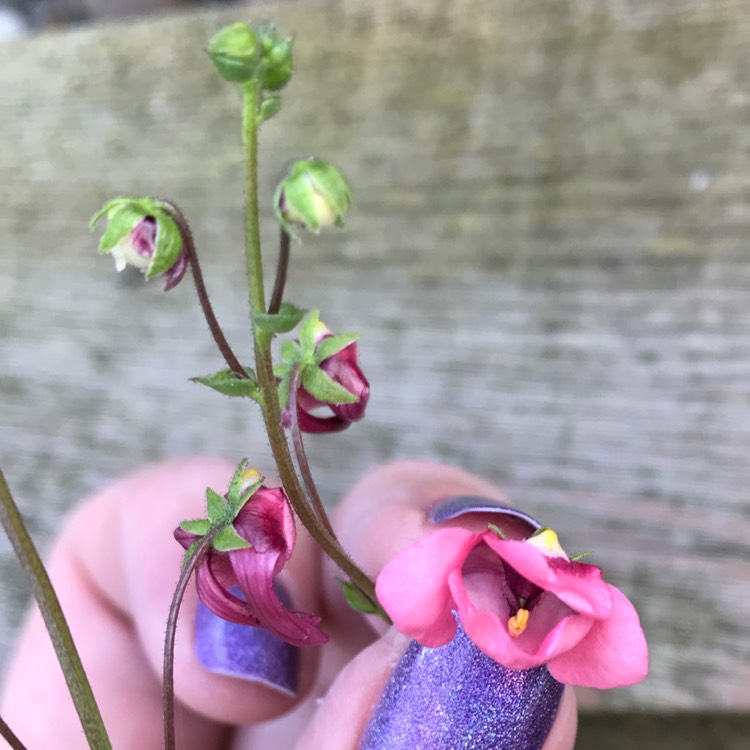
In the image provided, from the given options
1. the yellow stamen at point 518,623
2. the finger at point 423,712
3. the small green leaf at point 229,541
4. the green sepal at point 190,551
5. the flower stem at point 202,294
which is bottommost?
the finger at point 423,712

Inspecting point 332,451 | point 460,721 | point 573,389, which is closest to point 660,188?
point 573,389

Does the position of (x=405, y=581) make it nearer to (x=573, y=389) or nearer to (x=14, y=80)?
(x=573, y=389)

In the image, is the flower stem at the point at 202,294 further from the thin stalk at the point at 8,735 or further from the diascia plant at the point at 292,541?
the thin stalk at the point at 8,735

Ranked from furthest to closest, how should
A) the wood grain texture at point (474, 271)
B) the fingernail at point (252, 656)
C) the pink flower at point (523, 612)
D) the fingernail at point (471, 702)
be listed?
the wood grain texture at point (474, 271) → the fingernail at point (252, 656) → the fingernail at point (471, 702) → the pink flower at point (523, 612)

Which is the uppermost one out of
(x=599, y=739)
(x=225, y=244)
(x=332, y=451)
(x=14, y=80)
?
(x=14, y=80)

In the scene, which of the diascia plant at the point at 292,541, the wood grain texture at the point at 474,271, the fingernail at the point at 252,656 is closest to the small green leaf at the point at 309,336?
the diascia plant at the point at 292,541

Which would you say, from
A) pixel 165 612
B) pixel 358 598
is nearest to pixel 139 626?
pixel 165 612
